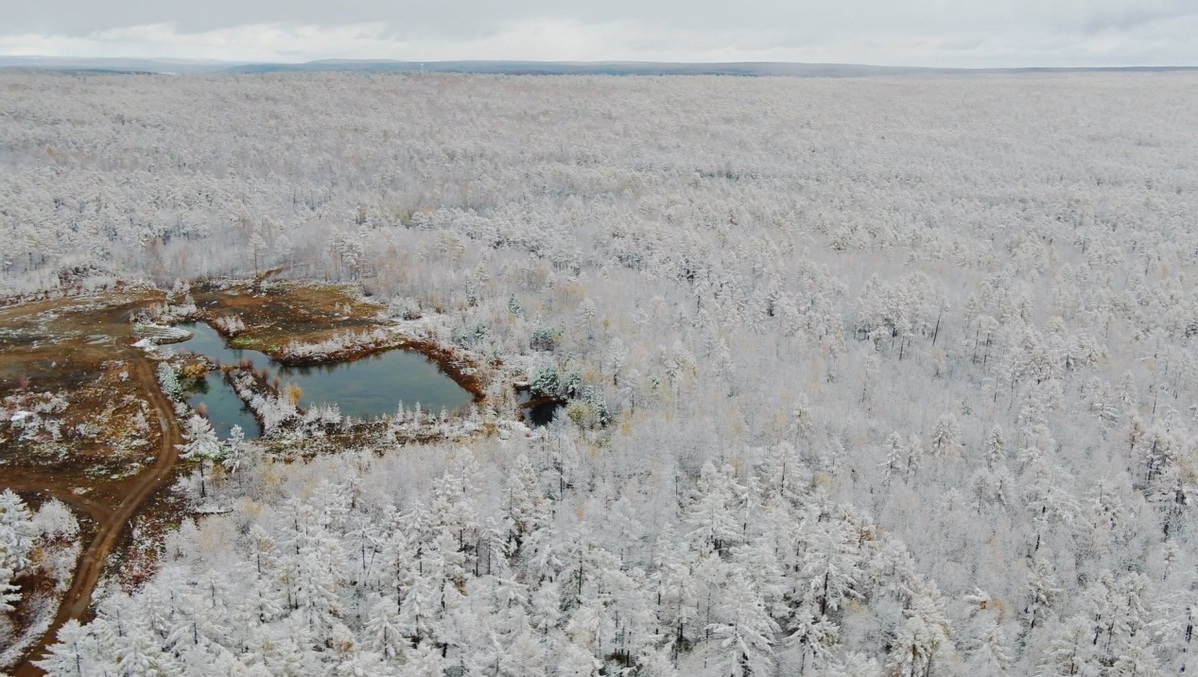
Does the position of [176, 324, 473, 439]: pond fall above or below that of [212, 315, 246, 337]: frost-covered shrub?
below

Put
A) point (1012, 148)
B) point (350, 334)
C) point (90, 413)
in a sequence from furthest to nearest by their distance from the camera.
Answer: point (1012, 148) < point (350, 334) < point (90, 413)

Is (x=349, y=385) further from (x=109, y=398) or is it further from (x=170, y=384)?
(x=109, y=398)

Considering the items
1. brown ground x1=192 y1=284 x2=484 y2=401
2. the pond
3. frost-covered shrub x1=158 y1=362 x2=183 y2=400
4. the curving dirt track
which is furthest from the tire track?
brown ground x1=192 y1=284 x2=484 y2=401

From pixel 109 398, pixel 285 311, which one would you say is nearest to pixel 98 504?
pixel 109 398

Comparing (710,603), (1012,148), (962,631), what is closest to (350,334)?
(710,603)

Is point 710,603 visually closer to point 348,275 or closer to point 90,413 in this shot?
point 90,413

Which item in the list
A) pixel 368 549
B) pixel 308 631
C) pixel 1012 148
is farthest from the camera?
pixel 1012 148

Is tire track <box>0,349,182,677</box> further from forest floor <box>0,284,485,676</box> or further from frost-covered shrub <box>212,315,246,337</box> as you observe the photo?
frost-covered shrub <box>212,315,246,337</box>
